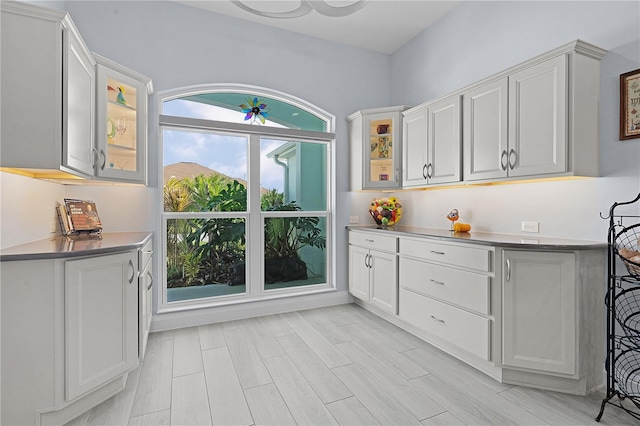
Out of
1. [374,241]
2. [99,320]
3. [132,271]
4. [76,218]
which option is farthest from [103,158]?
[374,241]

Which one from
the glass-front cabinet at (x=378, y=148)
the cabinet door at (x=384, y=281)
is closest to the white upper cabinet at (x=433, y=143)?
the glass-front cabinet at (x=378, y=148)

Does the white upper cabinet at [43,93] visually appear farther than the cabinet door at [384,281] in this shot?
No

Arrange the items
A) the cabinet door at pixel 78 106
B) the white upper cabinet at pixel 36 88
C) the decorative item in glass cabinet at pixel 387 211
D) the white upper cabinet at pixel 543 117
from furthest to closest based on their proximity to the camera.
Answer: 1. the decorative item in glass cabinet at pixel 387 211
2. the white upper cabinet at pixel 543 117
3. the cabinet door at pixel 78 106
4. the white upper cabinet at pixel 36 88

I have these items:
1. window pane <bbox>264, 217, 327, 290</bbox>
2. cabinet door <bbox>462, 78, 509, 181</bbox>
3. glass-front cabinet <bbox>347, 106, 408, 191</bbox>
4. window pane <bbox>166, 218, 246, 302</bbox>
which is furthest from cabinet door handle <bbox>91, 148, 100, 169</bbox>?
cabinet door <bbox>462, 78, 509, 181</bbox>

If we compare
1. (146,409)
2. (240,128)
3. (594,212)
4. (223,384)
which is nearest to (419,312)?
(594,212)

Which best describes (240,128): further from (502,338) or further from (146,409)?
(502,338)

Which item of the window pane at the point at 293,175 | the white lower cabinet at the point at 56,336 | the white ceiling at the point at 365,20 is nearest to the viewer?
the white lower cabinet at the point at 56,336

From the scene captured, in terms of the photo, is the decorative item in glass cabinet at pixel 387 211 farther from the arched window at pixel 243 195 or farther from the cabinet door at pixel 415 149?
the arched window at pixel 243 195

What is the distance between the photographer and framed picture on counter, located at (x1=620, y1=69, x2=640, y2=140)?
2059 millimetres

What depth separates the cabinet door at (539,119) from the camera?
2.16m

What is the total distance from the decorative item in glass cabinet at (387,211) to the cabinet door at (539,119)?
158 centimetres

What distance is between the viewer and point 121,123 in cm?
269

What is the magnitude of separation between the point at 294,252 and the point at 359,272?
0.82 meters

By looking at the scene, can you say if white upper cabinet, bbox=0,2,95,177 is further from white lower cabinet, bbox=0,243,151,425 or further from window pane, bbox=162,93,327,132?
window pane, bbox=162,93,327,132
